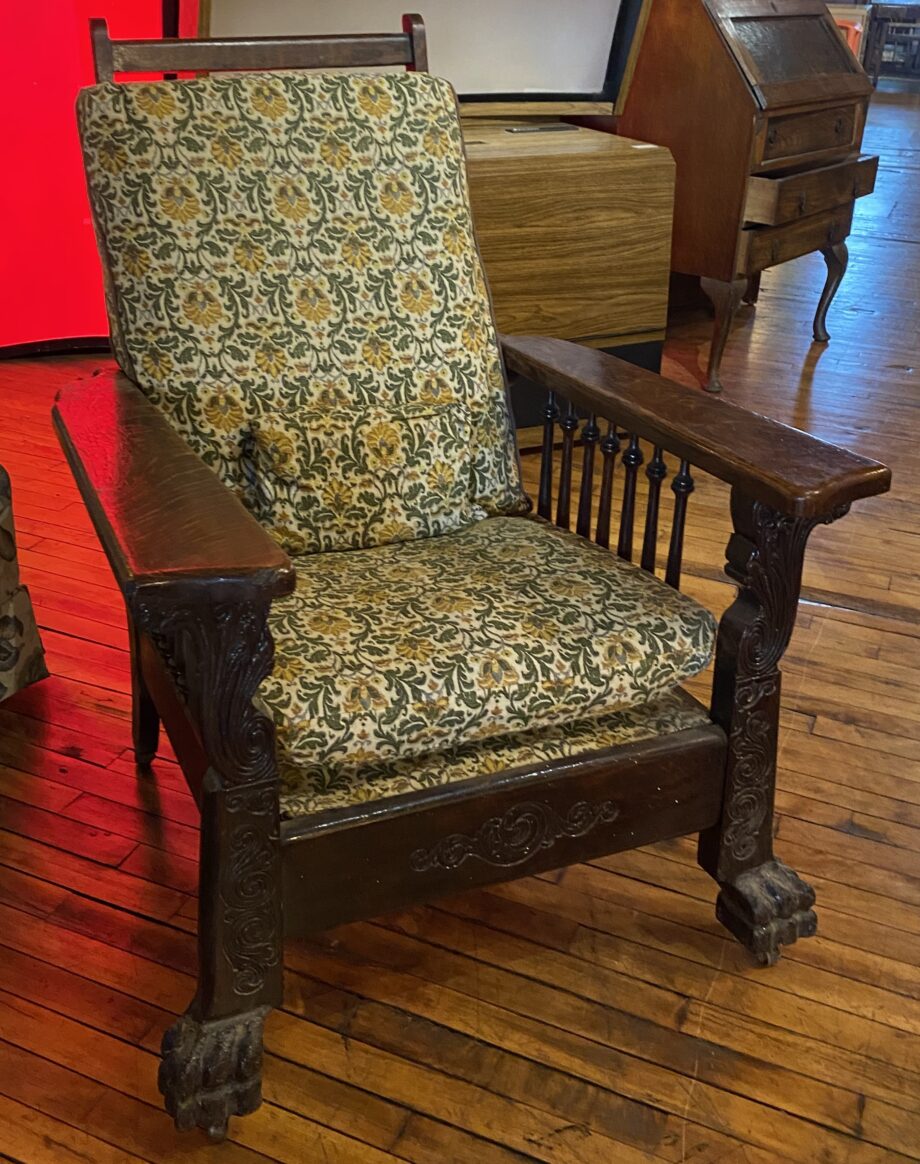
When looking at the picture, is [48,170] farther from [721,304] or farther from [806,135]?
[806,135]

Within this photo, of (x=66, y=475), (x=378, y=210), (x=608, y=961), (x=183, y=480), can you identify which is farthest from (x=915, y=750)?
(x=66, y=475)

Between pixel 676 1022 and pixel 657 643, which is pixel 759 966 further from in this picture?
pixel 657 643

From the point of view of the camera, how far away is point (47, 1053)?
1.43 m

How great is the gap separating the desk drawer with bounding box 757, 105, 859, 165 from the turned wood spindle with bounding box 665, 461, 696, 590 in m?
2.14

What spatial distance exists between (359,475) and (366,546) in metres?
0.09

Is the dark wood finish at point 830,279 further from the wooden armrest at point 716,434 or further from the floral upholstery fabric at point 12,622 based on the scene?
the floral upholstery fabric at point 12,622

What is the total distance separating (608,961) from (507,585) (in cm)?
50

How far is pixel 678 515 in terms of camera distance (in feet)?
4.92

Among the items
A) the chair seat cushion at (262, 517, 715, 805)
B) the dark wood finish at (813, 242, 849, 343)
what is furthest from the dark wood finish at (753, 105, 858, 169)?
the chair seat cushion at (262, 517, 715, 805)

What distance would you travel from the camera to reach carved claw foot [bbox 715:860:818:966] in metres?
1.56

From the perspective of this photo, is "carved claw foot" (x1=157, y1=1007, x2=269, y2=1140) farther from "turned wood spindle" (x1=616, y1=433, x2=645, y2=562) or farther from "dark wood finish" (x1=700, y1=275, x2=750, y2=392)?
"dark wood finish" (x1=700, y1=275, x2=750, y2=392)

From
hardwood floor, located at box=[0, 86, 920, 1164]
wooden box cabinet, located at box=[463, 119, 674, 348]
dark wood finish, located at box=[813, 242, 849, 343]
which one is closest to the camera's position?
hardwood floor, located at box=[0, 86, 920, 1164]

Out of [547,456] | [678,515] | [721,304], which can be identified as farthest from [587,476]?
[721,304]

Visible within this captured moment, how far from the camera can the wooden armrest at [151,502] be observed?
110cm
